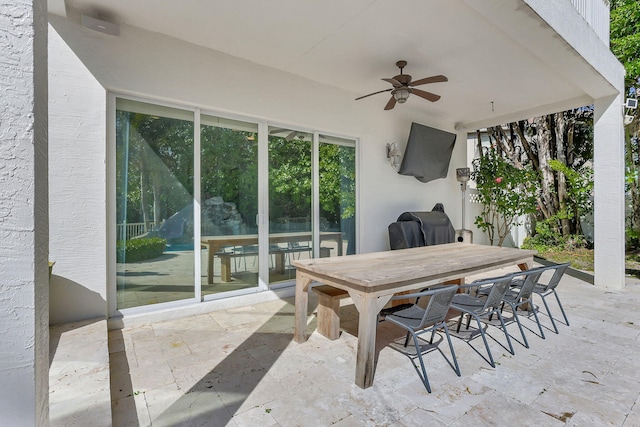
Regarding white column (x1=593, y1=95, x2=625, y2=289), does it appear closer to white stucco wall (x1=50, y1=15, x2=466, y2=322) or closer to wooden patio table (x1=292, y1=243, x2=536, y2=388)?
wooden patio table (x1=292, y1=243, x2=536, y2=388)

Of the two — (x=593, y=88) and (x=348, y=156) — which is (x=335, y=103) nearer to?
(x=348, y=156)

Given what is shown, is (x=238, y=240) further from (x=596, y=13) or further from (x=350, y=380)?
(x=596, y=13)

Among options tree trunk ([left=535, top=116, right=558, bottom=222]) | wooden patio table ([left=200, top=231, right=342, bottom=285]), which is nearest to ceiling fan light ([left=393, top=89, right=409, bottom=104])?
wooden patio table ([left=200, top=231, right=342, bottom=285])

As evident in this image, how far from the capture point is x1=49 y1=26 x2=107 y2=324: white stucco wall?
9.56 feet

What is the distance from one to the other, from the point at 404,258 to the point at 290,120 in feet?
7.90

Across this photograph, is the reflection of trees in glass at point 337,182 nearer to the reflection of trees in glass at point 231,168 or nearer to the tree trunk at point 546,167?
the reflection of trees in glass at point 231,168

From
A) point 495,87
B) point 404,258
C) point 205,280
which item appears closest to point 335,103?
point 495,87

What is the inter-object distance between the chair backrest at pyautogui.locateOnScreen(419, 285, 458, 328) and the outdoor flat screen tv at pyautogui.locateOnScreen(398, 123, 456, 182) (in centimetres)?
367

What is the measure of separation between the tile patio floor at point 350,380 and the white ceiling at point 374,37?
2807 mm

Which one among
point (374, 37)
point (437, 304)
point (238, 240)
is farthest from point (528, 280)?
point (238, 240)

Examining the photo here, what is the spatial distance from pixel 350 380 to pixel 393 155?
4045 millimetres

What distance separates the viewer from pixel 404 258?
3188mm

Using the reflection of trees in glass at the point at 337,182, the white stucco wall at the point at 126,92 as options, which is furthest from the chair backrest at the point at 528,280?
the reflection of trees in glass at the point at 337,182

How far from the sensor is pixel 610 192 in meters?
4.72
